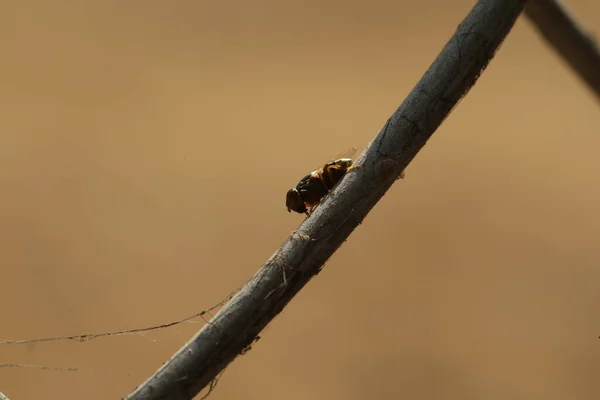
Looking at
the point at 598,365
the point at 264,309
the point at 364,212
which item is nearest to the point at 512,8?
the point at 364,212

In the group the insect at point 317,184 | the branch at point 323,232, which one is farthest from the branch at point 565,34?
the insect at point 317,184

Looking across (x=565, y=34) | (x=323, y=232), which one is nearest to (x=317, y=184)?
(x=323, y=232)

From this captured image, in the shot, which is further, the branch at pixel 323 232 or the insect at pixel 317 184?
the insect at pixel 317 184

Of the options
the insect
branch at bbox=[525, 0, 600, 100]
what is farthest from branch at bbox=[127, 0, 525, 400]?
the insect

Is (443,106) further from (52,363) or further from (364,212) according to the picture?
(52,363)

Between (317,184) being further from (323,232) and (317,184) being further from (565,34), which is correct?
(565,34)

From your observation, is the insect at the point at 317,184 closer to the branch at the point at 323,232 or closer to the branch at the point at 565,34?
the branch at the point at 323,232
